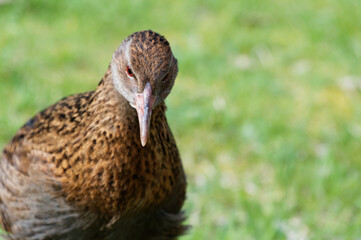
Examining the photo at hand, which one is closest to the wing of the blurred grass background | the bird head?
the bird head

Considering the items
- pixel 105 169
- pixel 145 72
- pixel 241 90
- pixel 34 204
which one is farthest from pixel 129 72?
pixel 241 90

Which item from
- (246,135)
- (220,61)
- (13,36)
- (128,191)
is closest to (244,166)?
(246,135)

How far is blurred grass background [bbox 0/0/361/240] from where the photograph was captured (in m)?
4.50

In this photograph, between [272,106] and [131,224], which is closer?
[131,224]

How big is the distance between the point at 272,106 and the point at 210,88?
1.90 feet

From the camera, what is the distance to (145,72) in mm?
2770

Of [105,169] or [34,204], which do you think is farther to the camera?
[34,204]

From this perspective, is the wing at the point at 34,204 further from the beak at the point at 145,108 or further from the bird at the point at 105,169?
the beak at the point at 145,108

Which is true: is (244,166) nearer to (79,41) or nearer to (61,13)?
(79,41)

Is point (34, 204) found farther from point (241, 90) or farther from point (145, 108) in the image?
point (241, 90)

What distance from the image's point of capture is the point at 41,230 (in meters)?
3.29

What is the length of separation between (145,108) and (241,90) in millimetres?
2924

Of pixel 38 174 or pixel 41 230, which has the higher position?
pixel 38 174

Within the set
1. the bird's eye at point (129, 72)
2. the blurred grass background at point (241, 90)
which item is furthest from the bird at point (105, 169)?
the blurred grass background at point (241, 90)
